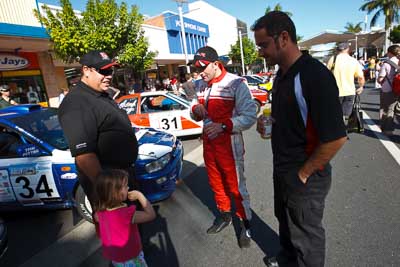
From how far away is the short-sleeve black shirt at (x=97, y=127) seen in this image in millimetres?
1814

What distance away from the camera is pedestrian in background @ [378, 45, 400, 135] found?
204 inches

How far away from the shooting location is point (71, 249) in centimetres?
294

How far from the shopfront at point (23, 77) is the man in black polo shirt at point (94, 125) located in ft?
36.5

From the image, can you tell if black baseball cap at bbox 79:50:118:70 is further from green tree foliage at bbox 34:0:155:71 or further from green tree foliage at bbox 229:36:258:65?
green tree foliage at bbox 229:36:258:65

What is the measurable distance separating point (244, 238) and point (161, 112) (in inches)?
192

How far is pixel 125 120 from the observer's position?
215cm

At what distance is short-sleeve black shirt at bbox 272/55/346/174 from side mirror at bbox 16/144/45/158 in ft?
9.82

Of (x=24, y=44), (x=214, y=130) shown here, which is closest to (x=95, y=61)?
(x=214, y=130)

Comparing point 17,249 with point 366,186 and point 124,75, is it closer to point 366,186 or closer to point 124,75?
point 366,186

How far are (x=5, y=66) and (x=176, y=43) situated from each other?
16719 mm

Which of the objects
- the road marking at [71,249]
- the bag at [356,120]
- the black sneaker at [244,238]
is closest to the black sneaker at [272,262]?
the black sneaker at [244,238]

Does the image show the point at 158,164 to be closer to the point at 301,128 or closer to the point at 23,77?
the point at 301,128

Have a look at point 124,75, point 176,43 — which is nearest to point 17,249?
point 124,75

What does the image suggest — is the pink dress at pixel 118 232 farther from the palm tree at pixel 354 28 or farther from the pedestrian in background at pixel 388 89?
the palm tree at pixel 354 28
